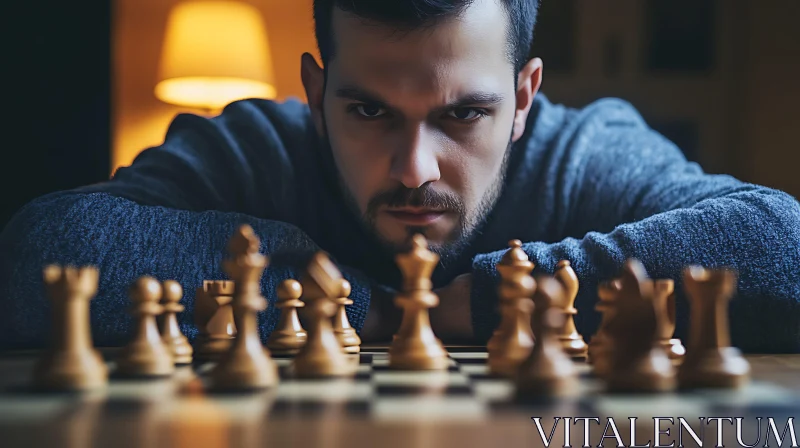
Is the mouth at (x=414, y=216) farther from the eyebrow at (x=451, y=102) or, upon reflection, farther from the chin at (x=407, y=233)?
the eyebrow at (x=451, y=102)

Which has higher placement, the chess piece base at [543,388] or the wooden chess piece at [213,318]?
the wooden chess piece at [213,318]

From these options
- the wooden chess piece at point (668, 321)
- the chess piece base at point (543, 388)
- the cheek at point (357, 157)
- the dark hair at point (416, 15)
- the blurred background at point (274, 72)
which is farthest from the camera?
the blurred background at point (274, 72)

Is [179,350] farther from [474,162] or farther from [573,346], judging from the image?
[474,162]

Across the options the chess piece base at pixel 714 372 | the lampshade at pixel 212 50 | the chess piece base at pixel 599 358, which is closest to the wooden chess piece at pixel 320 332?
the chess piece base at pixel 599 358

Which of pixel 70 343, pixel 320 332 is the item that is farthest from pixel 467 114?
pixel 70 343

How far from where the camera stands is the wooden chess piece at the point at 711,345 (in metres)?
0.99

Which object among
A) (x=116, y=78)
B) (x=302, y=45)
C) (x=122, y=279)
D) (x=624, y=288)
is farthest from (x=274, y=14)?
(x=624, y=288)

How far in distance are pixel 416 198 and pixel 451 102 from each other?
0.22 m

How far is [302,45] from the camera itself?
184 inches

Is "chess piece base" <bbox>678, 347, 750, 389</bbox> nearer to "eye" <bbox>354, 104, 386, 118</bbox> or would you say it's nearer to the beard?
the beard

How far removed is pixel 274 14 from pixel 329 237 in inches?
111

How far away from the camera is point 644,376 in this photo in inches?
36.9

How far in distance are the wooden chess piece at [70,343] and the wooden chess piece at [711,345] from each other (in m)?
0.74

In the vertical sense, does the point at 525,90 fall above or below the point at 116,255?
above
